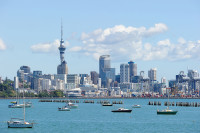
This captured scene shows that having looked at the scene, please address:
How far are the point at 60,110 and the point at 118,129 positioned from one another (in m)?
74.4

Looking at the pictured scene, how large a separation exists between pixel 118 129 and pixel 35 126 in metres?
19.3

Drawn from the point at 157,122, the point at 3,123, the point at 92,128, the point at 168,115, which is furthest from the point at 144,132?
the point at 168,115

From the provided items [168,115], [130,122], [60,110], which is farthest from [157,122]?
[60,110]

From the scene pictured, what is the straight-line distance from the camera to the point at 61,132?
101 meters

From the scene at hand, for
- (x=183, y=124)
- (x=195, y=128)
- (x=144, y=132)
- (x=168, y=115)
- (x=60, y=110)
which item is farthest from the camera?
(x=60, y=110)

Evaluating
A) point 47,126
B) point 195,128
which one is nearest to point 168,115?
point 195,128

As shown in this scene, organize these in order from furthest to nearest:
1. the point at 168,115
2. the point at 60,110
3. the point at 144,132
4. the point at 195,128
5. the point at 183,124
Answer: the point at 60,110 < the point at 168,115 < the point at 183,124 < the point at 195,128 < the point at 144,132

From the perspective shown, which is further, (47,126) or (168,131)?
(47,126)

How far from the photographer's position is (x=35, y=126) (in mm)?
112188

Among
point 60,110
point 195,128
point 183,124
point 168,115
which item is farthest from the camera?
point 60,110

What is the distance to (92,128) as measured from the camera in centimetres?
10912

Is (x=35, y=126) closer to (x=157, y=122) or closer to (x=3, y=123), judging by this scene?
(x=3, y=123)

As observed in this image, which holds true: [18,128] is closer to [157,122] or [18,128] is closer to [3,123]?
[3,123]

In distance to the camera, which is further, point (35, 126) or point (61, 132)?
point (35, 126)
